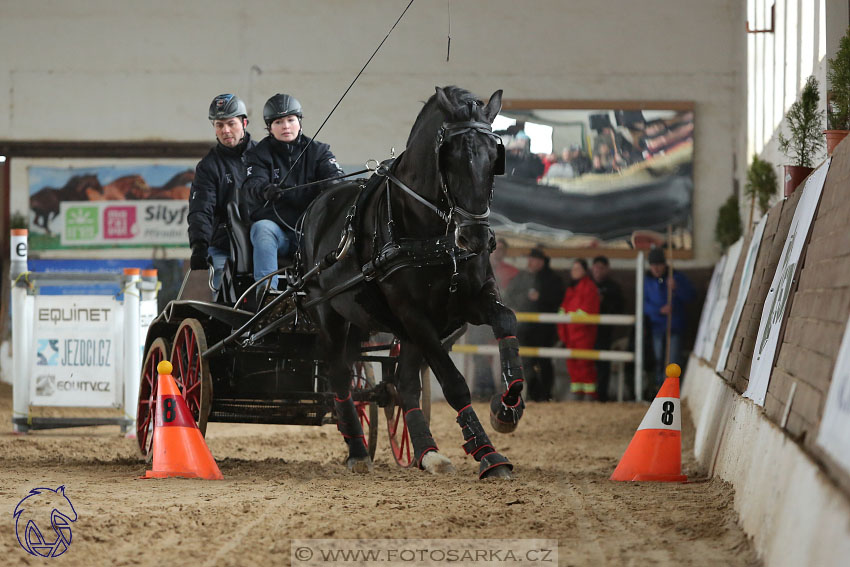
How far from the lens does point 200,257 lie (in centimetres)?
733

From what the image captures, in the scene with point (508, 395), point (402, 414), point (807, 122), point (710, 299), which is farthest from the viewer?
point (710, 299)

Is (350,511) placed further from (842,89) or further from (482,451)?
(842,89)

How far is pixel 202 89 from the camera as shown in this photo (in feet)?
55.9

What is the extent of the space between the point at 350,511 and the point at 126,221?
1344 cm

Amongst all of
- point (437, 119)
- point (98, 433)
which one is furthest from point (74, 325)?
point (437, 119)

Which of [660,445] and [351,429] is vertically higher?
[660,445]

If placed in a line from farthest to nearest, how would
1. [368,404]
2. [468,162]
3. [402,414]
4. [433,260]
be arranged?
[402,414] → [368,404] → [433,260] → [468,162]

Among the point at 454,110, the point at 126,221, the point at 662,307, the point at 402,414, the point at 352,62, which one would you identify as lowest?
the point at 402,414

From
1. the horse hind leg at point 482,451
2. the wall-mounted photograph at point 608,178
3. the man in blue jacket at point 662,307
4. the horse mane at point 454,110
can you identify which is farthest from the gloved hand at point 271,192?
the man in blue jacket at point 662,307

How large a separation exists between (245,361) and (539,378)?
894 cm

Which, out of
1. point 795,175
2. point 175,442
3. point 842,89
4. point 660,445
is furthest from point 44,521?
point 842,89

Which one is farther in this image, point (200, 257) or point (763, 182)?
point (763, 182)

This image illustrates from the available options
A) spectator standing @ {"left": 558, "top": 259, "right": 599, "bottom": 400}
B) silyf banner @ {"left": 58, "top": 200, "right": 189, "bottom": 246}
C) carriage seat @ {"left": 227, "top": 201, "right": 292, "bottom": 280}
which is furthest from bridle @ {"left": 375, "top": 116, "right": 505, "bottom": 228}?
silyf banner @ {"left": 58, "top": 200, "right": 189, "bottom": 246}

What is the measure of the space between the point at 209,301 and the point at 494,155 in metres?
2.91
